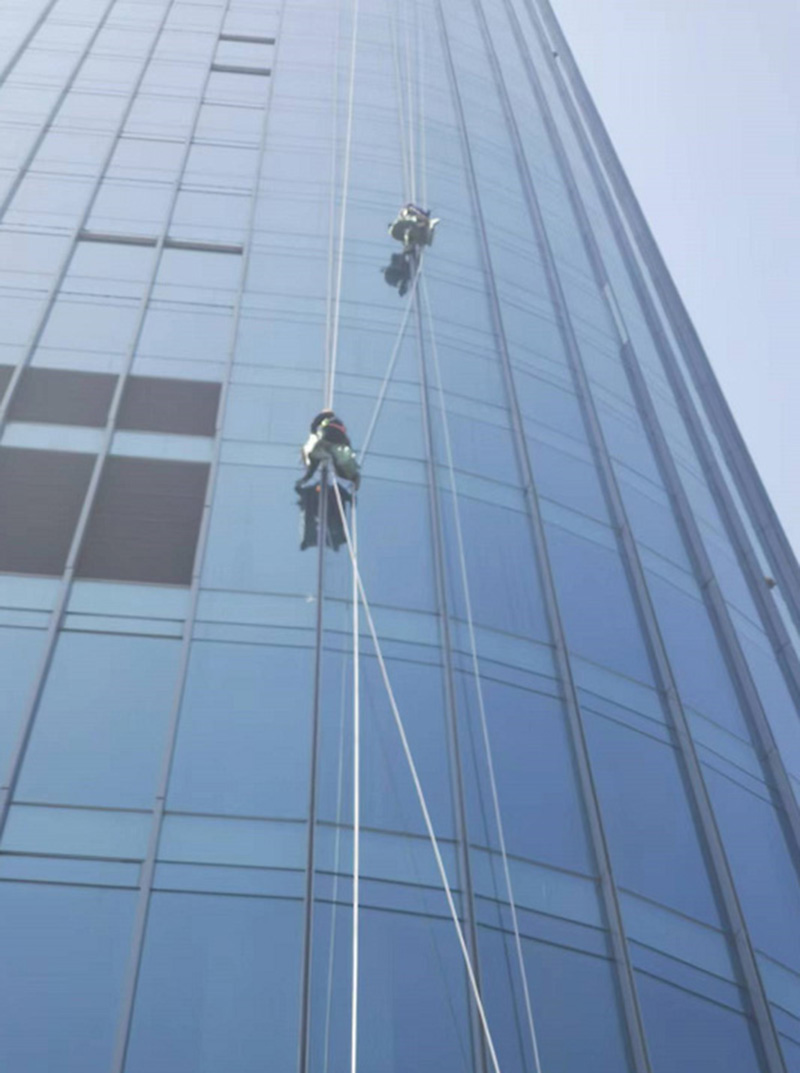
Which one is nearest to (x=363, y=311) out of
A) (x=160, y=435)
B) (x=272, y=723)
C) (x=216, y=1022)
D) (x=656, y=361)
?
(x=160, y=435)

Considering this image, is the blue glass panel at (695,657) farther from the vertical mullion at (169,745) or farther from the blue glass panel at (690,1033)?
the vertical mullion at (169,745)

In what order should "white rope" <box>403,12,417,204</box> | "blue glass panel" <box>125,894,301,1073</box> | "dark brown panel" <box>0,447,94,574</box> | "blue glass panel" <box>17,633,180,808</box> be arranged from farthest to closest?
"white rope" <box>403,12,417,204</box> < "dark brown panel" <box>0,447,94,574</box> < "blue glass panel" <box>17,633,180,808</box> < "blue glass panel" <box>125,894,301,1073</box>

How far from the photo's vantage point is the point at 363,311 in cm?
2273

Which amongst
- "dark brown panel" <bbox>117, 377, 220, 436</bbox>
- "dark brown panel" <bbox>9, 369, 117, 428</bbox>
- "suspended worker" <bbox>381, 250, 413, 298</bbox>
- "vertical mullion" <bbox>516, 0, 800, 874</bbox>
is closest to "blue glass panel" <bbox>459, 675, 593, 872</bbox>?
"vertical mullion" <bbox>516, 0, 800, 874</bbox>

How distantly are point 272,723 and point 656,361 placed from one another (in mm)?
16125

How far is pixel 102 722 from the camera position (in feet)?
46.2

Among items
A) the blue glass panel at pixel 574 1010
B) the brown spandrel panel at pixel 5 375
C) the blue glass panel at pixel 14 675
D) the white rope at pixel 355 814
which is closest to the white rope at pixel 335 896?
the white rope at pixel 355 814

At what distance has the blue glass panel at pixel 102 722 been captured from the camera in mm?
13336

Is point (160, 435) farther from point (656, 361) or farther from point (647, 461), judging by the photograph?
point (656, 361)

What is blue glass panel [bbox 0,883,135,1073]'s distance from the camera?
35.9 ft

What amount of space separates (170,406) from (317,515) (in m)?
3.26

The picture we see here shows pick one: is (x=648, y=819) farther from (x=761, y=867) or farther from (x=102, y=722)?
(x=102, y=722)

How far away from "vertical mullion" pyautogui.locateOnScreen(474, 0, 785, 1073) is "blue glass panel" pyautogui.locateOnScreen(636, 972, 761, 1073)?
0.31 m

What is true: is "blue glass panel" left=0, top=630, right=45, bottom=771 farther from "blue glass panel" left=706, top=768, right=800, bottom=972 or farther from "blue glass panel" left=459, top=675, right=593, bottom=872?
"blue glass panel" left=706, top=768, right=800, bottom=972
